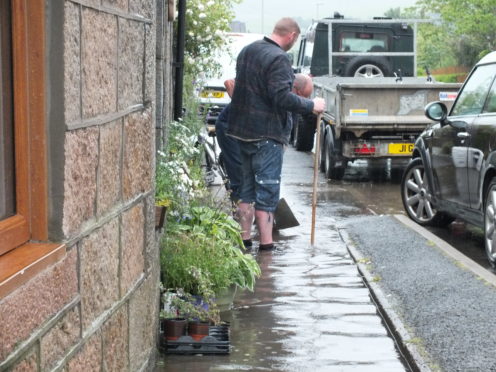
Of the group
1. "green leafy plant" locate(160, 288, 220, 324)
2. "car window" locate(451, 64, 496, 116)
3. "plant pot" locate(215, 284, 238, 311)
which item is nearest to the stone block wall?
"green leafy plant" locate(160, 288, 220, 324)

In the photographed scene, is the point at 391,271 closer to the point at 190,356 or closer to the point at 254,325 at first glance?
the point at 254,325

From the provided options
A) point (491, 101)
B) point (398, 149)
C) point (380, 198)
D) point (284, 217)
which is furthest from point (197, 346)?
point (398, 149)

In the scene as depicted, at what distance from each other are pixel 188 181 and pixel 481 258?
3052 mm

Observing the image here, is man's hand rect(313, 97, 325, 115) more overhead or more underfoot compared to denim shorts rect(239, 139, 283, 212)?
more overhead

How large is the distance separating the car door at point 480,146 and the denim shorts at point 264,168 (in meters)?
1.63

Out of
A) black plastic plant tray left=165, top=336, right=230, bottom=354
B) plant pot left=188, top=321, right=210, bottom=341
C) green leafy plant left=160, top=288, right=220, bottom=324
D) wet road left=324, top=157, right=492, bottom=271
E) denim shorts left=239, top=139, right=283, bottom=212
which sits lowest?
wet road left=324, top=157, right=492, bottom=271

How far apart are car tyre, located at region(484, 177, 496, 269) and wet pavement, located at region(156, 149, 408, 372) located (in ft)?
3.54

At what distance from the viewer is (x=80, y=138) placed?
3.32m

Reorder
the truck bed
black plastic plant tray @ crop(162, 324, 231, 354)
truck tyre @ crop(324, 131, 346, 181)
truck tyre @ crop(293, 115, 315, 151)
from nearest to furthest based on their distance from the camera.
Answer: black plastic plant tray @ crop(162, 324, 231, 354)
the truck bed
truck tyre @ crop(324, 131, 346, 181)
truck tyre @ crop(293, 115, 315, 151)

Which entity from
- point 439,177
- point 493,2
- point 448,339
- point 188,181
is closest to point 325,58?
point 439,177

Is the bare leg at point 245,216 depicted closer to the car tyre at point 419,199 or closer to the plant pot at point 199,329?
the car tyre at point 419,199

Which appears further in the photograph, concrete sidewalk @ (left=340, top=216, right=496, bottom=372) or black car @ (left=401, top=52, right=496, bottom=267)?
black car @ (left=401, top=52, right=496, bottom=267)

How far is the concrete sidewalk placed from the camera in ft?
18.4

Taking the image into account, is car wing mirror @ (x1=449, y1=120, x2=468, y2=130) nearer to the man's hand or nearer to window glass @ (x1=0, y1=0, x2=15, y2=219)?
the man's hand
